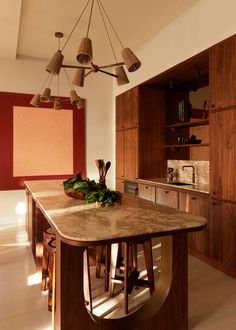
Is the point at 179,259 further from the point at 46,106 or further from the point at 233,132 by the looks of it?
the point at 46,106

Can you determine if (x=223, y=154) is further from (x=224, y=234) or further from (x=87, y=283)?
(x=87, y=283)

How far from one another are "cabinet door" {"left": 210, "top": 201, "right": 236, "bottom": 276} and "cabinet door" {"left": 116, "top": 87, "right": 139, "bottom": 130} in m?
2.19

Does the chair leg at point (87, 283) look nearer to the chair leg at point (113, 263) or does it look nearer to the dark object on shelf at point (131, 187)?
the chair leg at point (113, 263)

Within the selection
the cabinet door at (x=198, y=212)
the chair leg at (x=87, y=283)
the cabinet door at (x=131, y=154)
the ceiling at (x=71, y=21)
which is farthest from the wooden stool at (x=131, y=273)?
the ceiling at (x=71, y=21)

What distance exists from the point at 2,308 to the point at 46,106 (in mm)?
3840

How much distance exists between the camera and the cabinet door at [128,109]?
4598mm

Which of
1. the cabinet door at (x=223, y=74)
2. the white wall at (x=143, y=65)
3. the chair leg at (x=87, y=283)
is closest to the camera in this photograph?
the chair leg at (x=87, y=283)

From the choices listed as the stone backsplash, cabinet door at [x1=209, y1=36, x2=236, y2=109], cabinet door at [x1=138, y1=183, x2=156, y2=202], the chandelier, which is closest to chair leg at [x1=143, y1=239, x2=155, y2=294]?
the chandelier

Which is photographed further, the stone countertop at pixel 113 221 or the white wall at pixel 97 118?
the white wall at pixel 97 118

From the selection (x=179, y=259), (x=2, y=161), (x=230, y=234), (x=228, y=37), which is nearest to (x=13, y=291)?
(x=179, y=259)

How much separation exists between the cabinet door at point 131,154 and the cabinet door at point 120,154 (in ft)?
0.51

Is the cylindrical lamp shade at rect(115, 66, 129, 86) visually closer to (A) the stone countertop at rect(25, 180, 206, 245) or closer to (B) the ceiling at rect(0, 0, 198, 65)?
(A) the stone countertop at rect(25, 180, 206, 245)

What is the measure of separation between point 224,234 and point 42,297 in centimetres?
193

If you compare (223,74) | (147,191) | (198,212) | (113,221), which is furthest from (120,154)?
(113,221)
